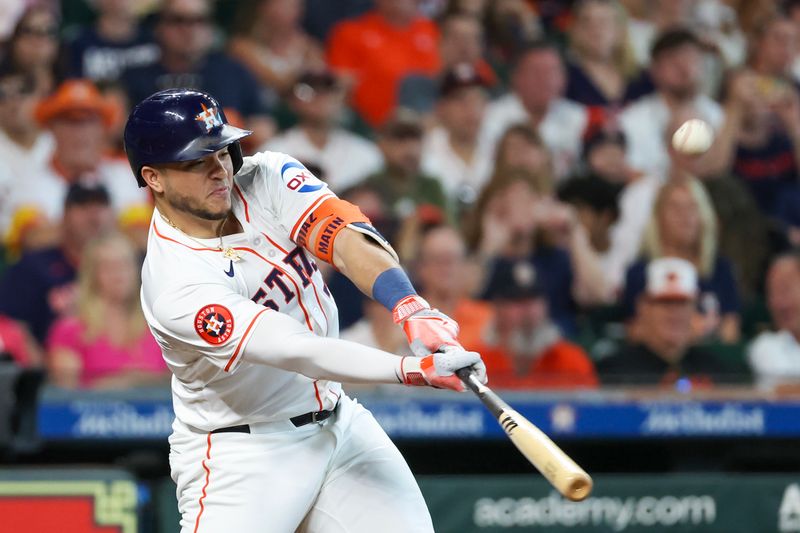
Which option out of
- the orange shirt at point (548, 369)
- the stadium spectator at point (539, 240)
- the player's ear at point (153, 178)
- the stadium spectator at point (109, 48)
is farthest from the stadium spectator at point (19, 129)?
the player's ear at point (153, 178)

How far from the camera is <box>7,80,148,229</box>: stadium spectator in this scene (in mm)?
7230

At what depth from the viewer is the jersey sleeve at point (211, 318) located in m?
3.29

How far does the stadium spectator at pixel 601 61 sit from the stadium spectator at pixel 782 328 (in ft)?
6.91

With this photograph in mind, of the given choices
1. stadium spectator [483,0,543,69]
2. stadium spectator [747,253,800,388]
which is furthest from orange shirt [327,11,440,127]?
stadium spectator [747,253,800,388]

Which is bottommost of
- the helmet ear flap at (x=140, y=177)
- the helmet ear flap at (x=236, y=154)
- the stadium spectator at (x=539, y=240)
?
the helmet ear flap at (x=140, y=177)

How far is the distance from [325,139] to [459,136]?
0.84 m

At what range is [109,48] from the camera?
8.00 metres

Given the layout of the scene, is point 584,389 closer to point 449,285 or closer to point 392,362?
point 449,285

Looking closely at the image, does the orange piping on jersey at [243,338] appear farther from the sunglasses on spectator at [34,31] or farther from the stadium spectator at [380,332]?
the sunglasses on spectator at [34,31]

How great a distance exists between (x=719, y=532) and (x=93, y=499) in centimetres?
271

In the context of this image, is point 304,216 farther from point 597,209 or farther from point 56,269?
point 597,209

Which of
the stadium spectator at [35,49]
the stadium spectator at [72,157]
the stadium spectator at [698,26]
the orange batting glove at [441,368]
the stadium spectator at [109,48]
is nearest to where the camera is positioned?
the orange batting glove at [441,368]

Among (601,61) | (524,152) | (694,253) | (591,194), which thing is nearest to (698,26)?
(601,61)

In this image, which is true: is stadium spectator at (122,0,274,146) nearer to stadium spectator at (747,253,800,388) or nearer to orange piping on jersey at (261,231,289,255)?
stadium spectator at (747,253,800,388)
